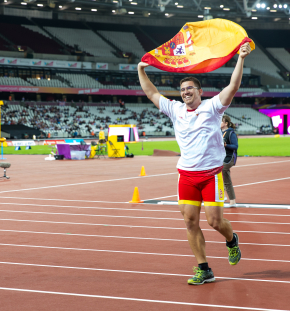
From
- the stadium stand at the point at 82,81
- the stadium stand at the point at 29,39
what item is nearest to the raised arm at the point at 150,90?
the stadium stand at the point at 82,81

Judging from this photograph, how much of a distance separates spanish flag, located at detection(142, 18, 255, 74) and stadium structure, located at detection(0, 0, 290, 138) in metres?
55.7

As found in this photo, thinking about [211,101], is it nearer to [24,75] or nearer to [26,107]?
[26,107]

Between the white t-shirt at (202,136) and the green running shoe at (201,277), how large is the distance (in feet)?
3.66

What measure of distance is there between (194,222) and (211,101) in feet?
4.44

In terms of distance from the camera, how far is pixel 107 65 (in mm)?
80250

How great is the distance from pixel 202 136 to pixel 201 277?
4.99ft

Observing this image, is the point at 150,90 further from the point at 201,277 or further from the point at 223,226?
the point at 201,277

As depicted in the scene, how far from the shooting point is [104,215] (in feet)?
30.8

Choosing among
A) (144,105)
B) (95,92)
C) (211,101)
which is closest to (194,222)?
(211,101)

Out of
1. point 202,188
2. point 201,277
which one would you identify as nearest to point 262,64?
point 202,188

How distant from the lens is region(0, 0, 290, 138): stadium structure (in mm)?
69000

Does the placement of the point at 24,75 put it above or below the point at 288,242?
above

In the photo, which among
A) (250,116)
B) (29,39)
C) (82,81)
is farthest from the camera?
(250,116)

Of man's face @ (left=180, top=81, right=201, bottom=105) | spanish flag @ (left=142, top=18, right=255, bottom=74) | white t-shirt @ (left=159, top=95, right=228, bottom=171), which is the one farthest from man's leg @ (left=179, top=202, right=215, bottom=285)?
spanish flag @ (left=142, top=18, right=255, bottom=74)
